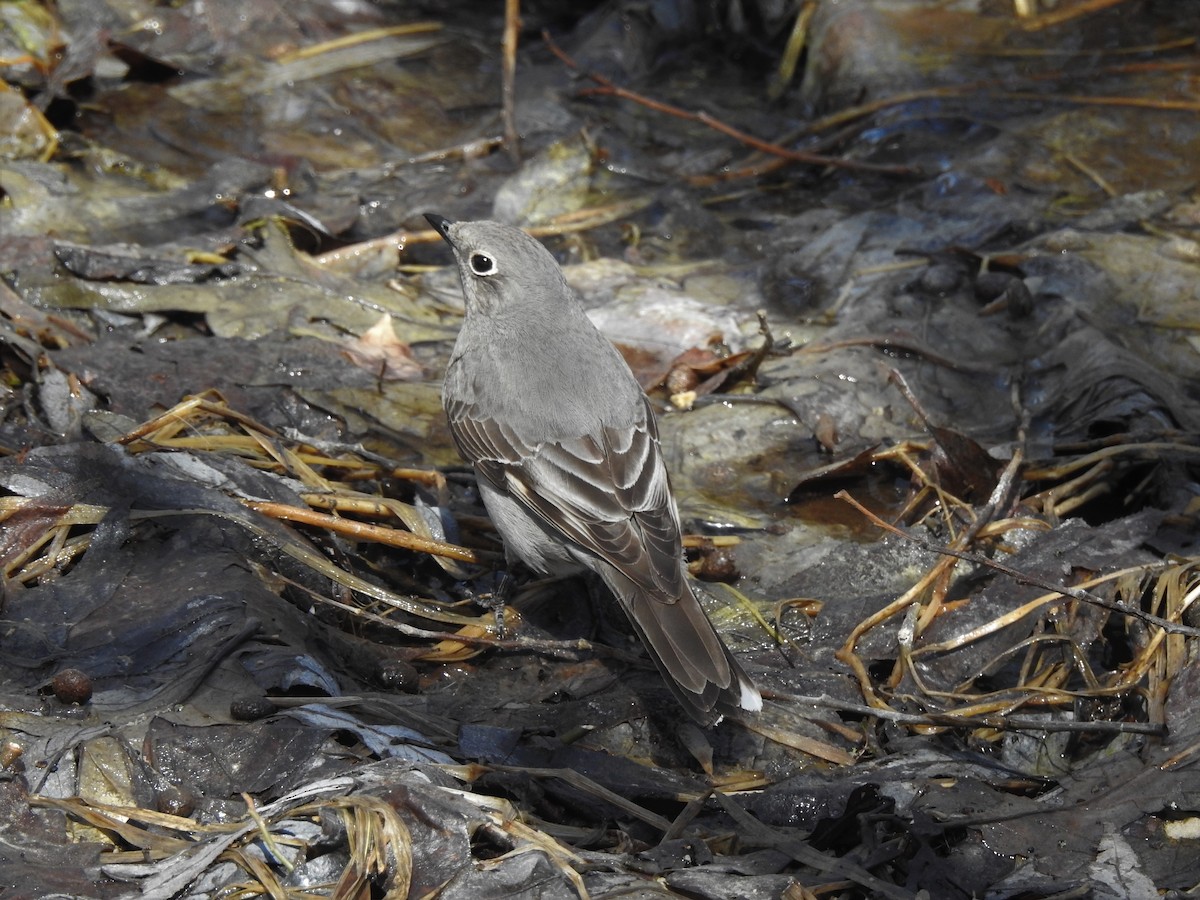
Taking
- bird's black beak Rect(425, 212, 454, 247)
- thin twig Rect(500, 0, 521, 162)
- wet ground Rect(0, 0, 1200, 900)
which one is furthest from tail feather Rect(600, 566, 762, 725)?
thin twig Rect(500, 0, 521, 162)

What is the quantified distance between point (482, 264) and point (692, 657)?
2363mm

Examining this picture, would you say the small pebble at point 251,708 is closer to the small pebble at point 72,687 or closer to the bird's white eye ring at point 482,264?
the small pebble at point 72,687

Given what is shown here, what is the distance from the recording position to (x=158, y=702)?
13.0 feet

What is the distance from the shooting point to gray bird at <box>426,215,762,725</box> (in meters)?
4.25

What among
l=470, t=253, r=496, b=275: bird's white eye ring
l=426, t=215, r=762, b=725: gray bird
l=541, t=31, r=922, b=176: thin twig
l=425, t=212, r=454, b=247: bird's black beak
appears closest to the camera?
l=426, t=215, r=762, b=725: gray bird

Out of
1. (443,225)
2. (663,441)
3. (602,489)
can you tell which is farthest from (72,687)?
(663,441)

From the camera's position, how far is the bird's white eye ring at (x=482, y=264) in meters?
5.61

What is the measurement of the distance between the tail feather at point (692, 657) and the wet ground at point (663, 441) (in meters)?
0.25

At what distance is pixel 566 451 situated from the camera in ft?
16.2

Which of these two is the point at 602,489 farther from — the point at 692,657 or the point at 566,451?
the point at 692,657

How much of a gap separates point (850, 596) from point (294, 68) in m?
6.80

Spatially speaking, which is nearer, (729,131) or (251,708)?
(251,708)

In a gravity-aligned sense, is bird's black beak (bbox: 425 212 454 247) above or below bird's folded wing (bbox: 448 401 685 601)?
above

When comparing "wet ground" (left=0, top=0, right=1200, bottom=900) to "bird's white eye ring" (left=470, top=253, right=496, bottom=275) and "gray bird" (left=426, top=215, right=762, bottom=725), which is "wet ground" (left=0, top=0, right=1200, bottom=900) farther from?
"bird's white eye ring" (left=470, top=253, right=496, bottom=275)
